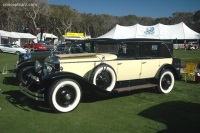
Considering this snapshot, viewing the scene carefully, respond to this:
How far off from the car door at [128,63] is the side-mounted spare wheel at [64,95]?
4.89 ft

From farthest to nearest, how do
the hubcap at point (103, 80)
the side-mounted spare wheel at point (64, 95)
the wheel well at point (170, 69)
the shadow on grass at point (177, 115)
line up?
the wheel well at point (170, 69) < the hubcap at point (103, 80) < the side-mounted spare wheel at point (64, 95) < the shadow on grass at point (177, 115)

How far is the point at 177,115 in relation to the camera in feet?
17.9

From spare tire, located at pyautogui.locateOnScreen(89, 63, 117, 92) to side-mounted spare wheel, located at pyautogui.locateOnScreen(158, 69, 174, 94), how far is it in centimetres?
196

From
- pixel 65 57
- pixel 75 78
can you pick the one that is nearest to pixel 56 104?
pixel 75 78

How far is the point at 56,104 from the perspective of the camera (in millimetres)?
5293

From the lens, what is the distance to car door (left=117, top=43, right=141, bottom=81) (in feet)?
21.2

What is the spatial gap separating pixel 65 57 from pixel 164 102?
307cm

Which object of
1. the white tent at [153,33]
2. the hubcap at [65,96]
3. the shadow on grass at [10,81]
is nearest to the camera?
the hubcap at [65,96]

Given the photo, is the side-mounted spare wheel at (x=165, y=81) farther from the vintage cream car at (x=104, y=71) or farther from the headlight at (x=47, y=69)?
the headlight at (x=47, y=69)

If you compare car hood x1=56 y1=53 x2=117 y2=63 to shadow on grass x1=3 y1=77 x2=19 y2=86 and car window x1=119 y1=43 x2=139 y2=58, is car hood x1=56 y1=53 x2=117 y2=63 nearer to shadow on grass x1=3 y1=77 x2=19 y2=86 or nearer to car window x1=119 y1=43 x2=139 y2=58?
car window x1=119 y1=43 x2=139 y2=58

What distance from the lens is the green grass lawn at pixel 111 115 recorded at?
15.0ft

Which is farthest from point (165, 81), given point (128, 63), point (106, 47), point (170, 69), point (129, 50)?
point (106, 47)

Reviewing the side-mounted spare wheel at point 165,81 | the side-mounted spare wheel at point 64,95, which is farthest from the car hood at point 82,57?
the side-mounted spare wheel at point 165,81

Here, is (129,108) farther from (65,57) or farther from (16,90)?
(16,90)
